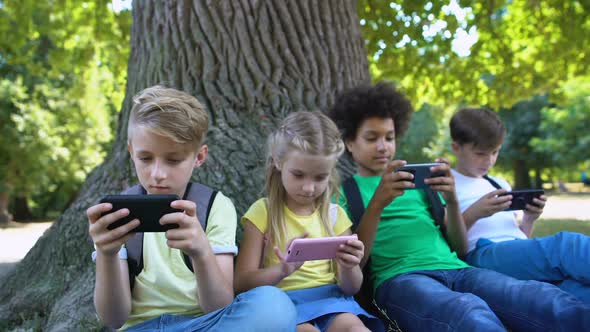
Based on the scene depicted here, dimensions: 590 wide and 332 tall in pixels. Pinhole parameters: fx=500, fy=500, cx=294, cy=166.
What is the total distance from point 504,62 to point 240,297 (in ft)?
29.8

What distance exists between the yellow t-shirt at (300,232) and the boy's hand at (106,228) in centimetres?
94

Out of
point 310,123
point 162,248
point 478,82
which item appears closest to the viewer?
point 162,248

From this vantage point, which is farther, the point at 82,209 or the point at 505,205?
the point at 82,209

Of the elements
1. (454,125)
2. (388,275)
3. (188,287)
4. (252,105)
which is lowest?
(388,275)

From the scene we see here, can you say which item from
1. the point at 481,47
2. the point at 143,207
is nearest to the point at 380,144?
the point at 143,207

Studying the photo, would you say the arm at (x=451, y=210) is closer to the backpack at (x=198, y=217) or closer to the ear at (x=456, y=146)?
the ear at (x=456, y=146)

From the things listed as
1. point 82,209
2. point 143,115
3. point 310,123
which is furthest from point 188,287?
point 82,209

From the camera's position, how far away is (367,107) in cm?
353

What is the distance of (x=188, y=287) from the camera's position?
2.38 meters

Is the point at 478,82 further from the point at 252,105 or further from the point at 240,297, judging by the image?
the point at 240,297

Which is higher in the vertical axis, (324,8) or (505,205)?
(324,8)

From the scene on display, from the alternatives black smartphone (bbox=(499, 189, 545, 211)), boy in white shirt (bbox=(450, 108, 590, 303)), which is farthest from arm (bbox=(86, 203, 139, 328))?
black smartphone (bbox=(499, 189, 545, 211))

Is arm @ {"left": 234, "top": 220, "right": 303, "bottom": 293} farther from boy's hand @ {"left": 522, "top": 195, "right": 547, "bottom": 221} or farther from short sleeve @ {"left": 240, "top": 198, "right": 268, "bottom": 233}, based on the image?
boy's hand @ {"left": 522, "top": 195, "right": 547, "bottom": 221}

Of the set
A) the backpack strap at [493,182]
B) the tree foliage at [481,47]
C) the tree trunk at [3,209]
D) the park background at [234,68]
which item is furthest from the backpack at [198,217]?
the tree trunk at [3,209]
